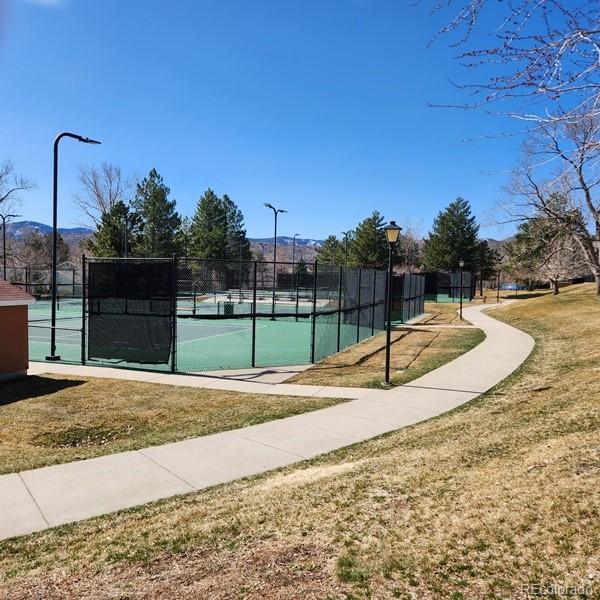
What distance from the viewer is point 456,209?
66.2 metres

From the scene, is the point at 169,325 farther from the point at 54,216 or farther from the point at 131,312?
the point at 54,216

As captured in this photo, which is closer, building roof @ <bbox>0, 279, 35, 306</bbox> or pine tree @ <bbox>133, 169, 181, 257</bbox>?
building roof @ <bbox>0, 279, 35, 306</bbox>

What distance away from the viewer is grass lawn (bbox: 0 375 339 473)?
252 inches

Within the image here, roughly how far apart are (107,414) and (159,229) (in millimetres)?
52262

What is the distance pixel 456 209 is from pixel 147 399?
211 feet

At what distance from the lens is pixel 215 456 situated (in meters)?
5.97

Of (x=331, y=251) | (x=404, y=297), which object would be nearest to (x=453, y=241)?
(x=331, y=251)

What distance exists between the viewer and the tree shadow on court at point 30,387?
8930mm

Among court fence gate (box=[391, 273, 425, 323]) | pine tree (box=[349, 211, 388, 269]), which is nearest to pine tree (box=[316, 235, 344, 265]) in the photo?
pine tree (box=[349, 211, 388, 269])

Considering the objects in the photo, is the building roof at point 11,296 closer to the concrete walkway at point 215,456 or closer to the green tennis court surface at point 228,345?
the green tennis court surface at point 228,345

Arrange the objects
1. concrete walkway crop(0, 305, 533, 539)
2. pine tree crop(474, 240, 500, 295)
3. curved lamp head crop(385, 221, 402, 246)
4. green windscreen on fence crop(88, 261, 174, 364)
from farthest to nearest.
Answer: pine tree crop(474, 240, 500, 295), green windscreen on fence crop(88, 261, 174, 364), curved lamp head crop(385, 221, 402, 246), concrete walkway crop(0, 305, 533, 539)

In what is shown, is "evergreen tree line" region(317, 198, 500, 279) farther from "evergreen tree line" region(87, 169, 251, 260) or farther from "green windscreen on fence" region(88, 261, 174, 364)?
"green windscreen on fence" region(88, 261, 174, 364)

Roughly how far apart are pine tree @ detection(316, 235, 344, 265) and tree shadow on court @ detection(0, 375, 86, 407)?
65.4 meters

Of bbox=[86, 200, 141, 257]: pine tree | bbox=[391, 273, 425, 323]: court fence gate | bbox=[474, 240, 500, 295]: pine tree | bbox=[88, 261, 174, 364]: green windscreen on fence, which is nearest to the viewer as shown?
bbox=[88, 261, 174, 364]: green windscreen on fence
